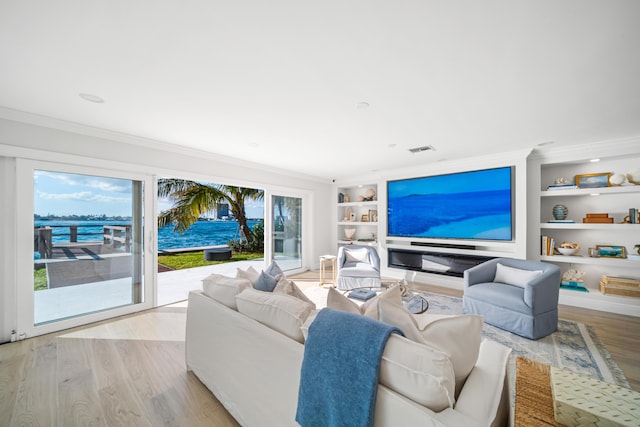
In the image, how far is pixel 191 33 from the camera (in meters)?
1.53

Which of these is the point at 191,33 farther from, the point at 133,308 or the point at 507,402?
the point at 133,308

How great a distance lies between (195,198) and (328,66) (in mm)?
6570

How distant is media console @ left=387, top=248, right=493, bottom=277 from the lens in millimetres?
4426

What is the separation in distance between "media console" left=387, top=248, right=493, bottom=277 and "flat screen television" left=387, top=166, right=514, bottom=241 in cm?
34

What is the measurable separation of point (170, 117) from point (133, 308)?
2.56 m

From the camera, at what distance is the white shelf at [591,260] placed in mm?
3387

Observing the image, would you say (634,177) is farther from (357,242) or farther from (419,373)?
(419,373)

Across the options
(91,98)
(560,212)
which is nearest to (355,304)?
(91,98)

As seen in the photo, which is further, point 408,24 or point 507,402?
point 408,24

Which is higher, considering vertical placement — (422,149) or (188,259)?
(422,149)

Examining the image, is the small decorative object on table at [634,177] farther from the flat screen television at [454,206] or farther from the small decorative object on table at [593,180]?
the flat screen television at [454,206]

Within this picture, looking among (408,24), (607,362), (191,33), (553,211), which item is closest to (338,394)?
(408,24)

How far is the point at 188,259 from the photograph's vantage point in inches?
348

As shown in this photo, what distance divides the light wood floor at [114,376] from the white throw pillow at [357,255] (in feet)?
9.64
